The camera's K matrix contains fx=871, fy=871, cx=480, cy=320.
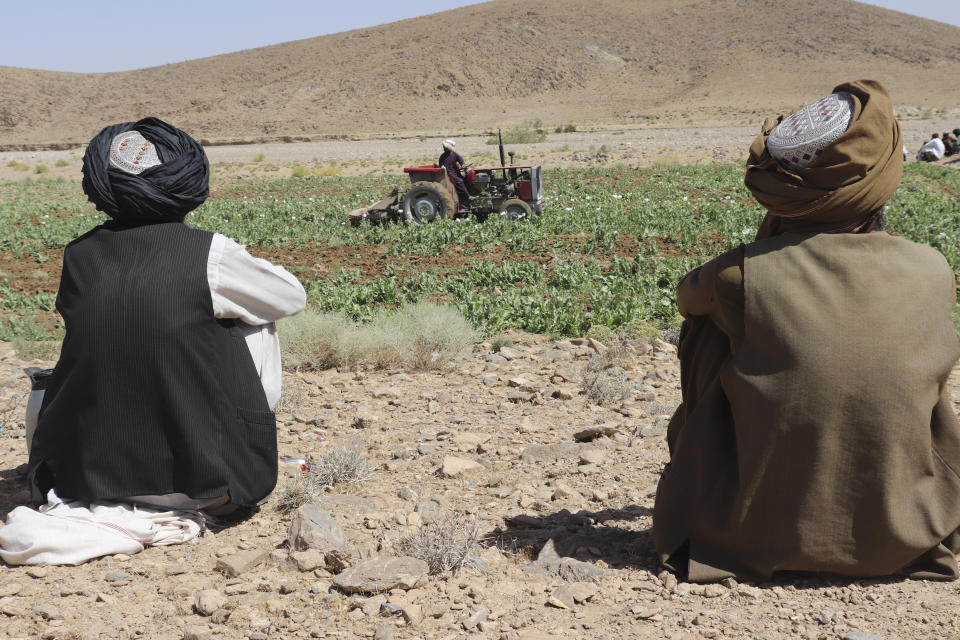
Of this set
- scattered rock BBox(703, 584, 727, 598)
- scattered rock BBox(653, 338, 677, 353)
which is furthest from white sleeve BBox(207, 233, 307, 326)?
scattered rock BBox(653, 338, 677, 353)

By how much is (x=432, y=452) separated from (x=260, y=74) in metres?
83.6

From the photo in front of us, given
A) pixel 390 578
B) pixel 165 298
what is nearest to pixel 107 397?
pixel 165 298

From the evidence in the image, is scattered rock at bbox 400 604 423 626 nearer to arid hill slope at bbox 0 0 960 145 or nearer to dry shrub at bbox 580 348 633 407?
dry shrub at bbox 580 348 633 407

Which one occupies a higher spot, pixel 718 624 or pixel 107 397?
pixel 107 397

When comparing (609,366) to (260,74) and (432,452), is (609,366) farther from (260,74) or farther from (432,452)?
(260,74)

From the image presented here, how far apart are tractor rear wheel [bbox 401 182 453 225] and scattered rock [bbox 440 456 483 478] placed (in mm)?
8478

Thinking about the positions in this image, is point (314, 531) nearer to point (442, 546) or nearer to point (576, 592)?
point (442, 546)

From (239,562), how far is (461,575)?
2.53 feet

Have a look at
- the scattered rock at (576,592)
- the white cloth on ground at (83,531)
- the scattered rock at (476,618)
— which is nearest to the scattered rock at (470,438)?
the white cloth on ground at (83,531)

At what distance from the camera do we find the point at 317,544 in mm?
3105

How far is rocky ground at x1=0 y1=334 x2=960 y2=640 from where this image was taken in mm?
2635

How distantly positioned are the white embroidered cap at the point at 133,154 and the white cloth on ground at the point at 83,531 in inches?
49.0

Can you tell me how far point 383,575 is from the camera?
114 inches

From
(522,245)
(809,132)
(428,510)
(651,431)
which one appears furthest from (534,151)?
(809,132)
